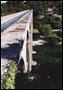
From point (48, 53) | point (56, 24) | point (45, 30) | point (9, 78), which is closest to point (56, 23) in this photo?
point (56, 24)

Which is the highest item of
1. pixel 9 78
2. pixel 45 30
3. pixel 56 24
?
pixel 9 78

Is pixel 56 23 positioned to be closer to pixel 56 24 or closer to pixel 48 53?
pixel 56 24

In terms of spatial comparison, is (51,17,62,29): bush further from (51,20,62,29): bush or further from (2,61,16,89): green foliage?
(2,61,16,89): green foliage

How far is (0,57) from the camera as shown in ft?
27.7

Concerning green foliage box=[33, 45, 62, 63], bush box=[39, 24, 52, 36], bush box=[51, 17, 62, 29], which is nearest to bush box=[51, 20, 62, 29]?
bush box=[51, 17, 62, 29]

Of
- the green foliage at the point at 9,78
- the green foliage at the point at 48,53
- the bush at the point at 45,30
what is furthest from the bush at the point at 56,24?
the green foliage at the point at 9,78

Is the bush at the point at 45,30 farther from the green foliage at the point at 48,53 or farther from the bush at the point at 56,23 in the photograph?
the bush at the point at 56,23

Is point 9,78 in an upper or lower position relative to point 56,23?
upper

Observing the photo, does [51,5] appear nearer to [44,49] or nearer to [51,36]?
[51,36]

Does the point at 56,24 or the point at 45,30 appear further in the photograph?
the point at 56,24

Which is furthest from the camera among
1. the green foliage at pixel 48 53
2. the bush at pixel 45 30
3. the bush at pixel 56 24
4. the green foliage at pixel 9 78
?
the bush at pixel 56 24

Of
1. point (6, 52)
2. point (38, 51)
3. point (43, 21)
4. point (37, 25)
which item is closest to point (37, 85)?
point (6, 52)

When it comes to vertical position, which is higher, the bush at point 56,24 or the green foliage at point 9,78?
the green foliage at point 9,78

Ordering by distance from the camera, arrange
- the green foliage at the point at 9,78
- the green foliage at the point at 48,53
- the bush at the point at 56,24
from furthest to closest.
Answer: the bush at the point at 56,24 → the green foliage at the point at 48,53 → the green foliage at the point at 9,78
